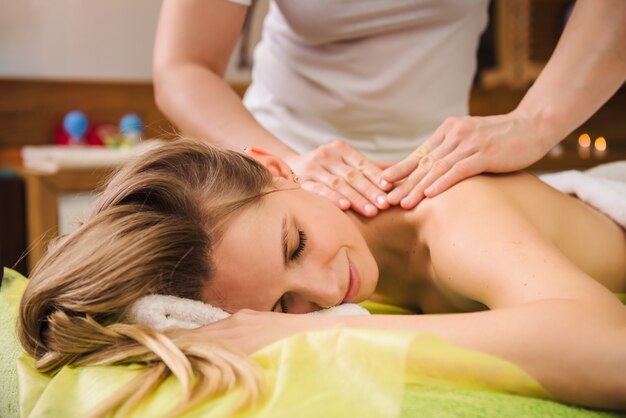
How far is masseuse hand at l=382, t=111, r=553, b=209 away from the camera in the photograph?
47.9 inches

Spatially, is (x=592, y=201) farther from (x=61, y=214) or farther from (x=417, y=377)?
(x=61, y=214)

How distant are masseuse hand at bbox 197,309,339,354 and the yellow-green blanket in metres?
0.06

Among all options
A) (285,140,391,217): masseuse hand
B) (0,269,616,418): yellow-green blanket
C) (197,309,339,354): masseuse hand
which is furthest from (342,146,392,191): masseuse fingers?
(0,269,616,418): yellow-green blanket

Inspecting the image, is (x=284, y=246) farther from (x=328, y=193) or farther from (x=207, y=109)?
(x=207, y=109)

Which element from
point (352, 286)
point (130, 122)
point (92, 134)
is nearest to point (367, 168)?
point (352, 286)

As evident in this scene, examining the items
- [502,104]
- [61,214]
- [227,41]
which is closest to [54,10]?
[61,214]

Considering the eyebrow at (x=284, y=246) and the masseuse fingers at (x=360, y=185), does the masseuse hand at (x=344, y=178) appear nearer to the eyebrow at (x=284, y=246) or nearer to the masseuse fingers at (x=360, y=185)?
the masseuse fingers at (x=360, y=185)

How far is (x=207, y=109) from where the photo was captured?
5.04 feet

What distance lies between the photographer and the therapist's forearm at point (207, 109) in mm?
1468

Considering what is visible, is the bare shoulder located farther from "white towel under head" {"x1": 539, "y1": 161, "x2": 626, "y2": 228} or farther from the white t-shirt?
the white t-shirt

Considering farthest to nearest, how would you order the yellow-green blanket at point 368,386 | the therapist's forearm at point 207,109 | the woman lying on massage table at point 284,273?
the therapist's forearm at point 207,109 → the woman lying on massage table at point 284,273 → the yellow-green blanket at point 368,386

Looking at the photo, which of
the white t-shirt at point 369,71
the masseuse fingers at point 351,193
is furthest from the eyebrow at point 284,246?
the white t-shirt at point 369,71

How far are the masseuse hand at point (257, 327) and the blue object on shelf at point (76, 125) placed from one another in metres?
2.71

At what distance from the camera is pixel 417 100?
1776mm
